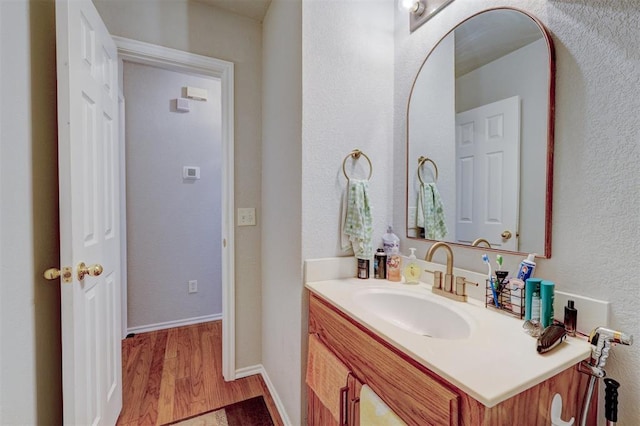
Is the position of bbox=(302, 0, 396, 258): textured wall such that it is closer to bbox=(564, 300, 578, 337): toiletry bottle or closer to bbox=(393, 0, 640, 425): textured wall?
bbox=(393, 0, 640, 425): textured wall

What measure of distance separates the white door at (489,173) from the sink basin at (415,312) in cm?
31

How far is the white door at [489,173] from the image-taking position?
1.03 m

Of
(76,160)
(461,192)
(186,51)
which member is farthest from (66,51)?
(461,192)

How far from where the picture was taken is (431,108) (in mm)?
1365

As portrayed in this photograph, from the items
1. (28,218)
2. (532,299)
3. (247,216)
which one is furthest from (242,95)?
(532,299)

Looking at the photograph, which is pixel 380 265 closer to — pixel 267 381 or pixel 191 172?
pixel 267 381

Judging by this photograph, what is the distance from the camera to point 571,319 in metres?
0.82

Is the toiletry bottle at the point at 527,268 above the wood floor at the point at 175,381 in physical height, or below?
above

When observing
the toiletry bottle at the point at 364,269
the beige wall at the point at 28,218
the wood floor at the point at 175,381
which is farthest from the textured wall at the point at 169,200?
the toiletry bottle at the point at 364,269

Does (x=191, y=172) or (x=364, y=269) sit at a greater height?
(x=191, y=172)

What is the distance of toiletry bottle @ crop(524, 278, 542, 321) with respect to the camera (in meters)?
0.85

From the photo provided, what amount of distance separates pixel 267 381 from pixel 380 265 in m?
1.17

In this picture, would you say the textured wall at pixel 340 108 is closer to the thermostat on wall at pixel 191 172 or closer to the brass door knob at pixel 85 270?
the brass door knob at pixel 85 270

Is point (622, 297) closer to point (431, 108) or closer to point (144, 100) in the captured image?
point (431, 108)
